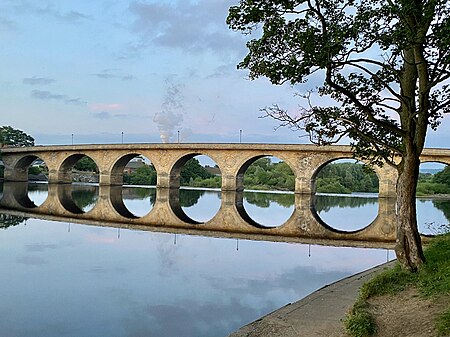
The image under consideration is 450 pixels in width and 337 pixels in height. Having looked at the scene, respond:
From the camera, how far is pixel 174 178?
4300cm

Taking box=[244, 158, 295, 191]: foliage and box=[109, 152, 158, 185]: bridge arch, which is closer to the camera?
box=[109, 152, 158, 185]: bridge arch

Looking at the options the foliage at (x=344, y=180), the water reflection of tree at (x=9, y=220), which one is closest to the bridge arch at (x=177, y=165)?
the foliage at (x=344, y=180)

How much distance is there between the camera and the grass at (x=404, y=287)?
209 inches

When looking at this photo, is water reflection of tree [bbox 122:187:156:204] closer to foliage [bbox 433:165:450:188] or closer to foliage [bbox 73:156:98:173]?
foliage [bbox 73:156:98:173]

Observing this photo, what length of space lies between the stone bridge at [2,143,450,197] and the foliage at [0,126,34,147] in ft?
70.2

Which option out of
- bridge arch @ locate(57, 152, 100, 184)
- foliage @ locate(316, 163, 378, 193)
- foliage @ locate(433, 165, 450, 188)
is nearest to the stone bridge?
bridge arch @ locate(57, 152, 100, 184)

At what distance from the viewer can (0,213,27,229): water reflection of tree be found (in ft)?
56.3

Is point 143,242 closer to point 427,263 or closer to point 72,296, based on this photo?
point 72,296

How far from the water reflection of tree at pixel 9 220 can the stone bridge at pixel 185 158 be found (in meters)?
20.9


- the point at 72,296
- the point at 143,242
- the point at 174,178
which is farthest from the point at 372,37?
the point at 174,178

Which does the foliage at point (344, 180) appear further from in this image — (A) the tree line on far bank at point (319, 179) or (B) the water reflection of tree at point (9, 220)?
(B) the water reflection of tree at point (9, 220)

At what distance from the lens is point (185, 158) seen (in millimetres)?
42500

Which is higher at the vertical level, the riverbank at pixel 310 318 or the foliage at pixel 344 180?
the foliage at pixel 344 180

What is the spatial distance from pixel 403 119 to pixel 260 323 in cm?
442
